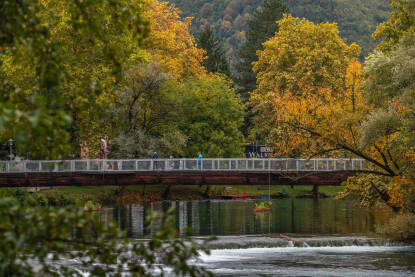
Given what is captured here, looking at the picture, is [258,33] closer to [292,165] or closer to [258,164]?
[258,164]

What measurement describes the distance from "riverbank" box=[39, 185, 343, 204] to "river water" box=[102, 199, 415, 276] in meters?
5.85

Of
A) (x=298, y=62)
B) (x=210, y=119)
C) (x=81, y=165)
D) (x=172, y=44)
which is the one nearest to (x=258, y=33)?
(x=172, y=44)

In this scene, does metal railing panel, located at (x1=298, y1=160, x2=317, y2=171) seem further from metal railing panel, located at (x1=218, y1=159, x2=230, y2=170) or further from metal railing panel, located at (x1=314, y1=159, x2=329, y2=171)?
metal railing panel, located at (x1=218, y1=159, x2=230, y2=170)

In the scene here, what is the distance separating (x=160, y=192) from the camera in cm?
6425

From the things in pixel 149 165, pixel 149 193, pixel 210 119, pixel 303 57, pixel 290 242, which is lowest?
pixel 290 242

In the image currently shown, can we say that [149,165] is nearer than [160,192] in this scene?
Yes

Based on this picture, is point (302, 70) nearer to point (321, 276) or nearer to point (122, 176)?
point (122, 176)

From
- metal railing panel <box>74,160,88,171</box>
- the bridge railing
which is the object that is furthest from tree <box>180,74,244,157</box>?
metal railing panel <box>74,160,88,171</box>

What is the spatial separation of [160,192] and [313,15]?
379ft

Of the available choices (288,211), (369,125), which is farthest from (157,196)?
(369,125)

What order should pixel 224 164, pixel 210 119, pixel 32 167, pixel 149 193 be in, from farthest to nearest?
pixel 149 193 → pixel 210 119 → pixel 224 164 → pixel 32 167

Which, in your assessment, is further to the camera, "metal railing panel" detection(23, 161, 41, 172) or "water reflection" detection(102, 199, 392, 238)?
"metal railing panel" detection(23, 161, 41, 172)

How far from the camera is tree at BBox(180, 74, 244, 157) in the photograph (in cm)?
6084

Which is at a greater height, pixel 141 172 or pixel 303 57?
pixel 303 57
